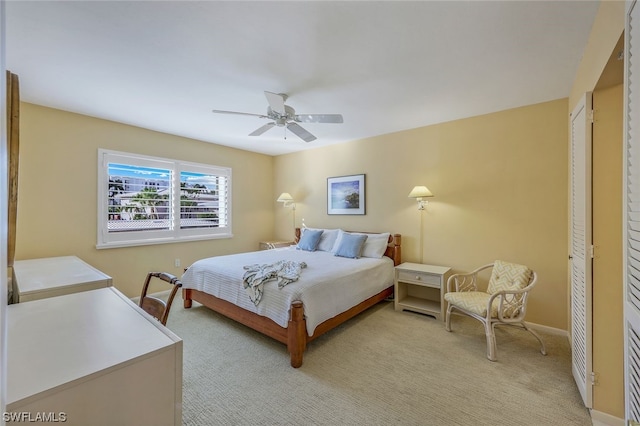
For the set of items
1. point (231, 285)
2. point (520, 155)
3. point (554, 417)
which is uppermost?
point (520, 155)

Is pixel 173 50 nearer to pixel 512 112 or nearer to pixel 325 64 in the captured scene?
pixel 325 64

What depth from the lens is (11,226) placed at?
172 cm

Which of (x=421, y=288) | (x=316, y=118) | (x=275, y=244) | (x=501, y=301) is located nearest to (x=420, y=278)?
(x=421, y=288)

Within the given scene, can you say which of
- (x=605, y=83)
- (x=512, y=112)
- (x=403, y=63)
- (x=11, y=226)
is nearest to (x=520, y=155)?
(x=512, y=112)

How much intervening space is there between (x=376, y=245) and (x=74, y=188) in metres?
4.16

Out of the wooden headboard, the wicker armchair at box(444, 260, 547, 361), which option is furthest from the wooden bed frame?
the wicker armchair at box(444, 260, 547, 361)

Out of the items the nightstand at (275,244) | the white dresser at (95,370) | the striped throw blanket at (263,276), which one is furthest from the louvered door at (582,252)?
the nightstand at (275,244)

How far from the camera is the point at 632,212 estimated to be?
1.03 metres

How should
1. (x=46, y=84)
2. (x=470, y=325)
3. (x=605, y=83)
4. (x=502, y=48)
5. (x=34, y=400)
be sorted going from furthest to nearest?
(x=470, y=325), (x=46, y=84), (x=502, y=48), (x=605, y=83), (x=34, y=400)

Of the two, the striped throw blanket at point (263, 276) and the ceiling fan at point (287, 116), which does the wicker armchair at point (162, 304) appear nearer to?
the striped throw blanket at point (263, 276)

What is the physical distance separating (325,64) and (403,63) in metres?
0.67

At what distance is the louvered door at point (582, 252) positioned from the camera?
1.77m

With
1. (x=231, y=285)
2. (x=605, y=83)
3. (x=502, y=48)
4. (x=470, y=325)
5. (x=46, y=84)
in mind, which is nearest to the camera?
(x=605, y=83)

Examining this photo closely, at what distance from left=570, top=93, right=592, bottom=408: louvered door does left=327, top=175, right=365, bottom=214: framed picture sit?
2.78m
